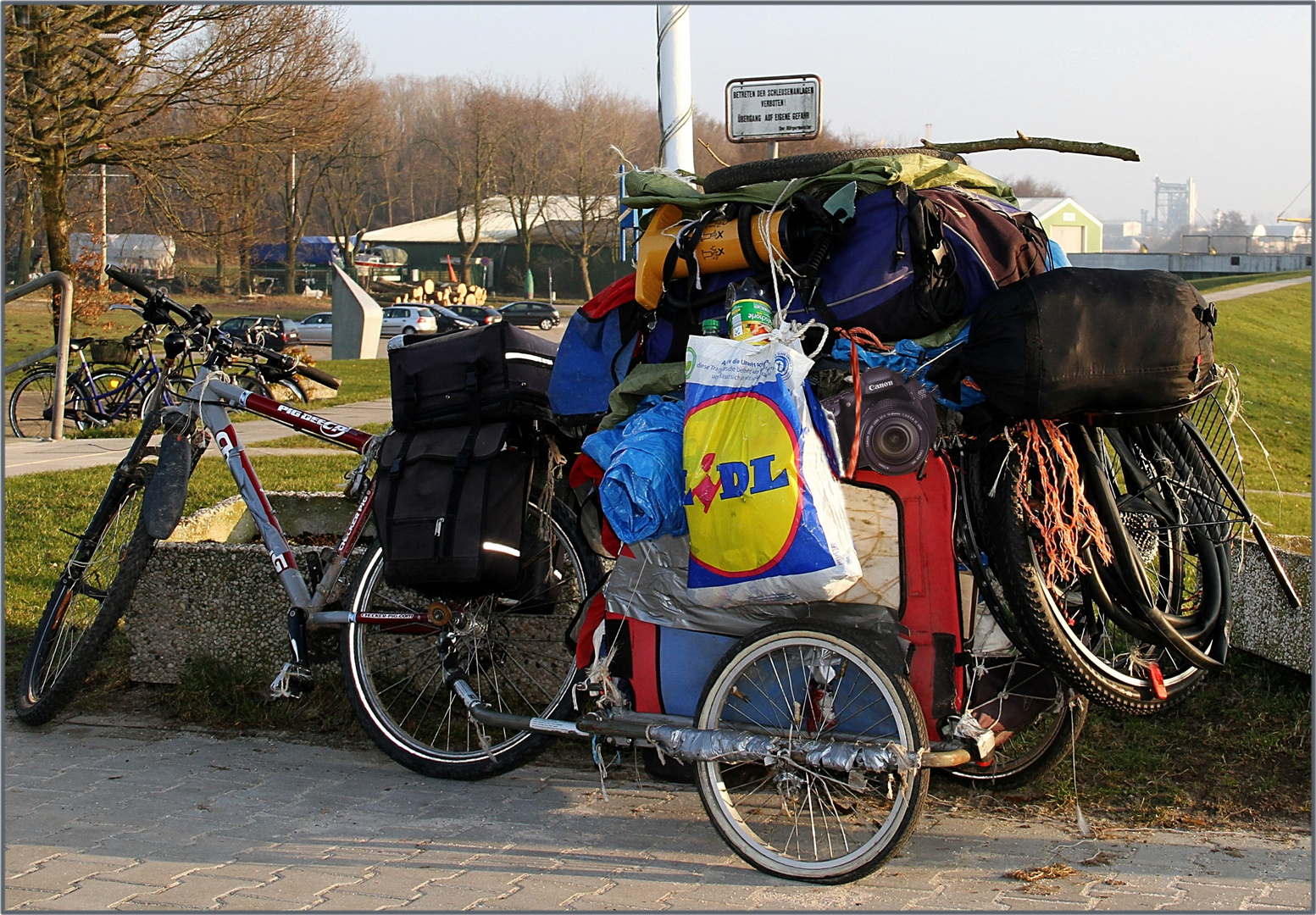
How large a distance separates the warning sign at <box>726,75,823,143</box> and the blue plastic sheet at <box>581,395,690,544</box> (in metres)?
2.39

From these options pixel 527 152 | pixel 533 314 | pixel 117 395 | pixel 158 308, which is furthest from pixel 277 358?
pixel 527 152

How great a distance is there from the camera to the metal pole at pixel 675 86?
652 centimetres

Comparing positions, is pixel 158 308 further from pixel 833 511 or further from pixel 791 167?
pixel 833 511

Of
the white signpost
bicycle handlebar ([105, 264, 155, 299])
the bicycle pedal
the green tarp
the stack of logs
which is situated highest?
Answer: the stack of logs

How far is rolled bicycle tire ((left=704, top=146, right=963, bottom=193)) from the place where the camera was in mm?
3717

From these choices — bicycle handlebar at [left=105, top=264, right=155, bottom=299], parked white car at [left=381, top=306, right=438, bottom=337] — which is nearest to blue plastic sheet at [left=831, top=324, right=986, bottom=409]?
bicycle handlebar at [left=105, top=264, right=155, bottom=299]

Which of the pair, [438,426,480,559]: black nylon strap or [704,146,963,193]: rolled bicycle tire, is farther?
[438,426,480,559]: black nylon strap

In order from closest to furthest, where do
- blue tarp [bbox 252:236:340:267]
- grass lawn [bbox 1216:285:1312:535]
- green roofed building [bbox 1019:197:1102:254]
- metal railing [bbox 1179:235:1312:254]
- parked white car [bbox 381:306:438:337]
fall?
grass lawn [bbox 1216:285:1312:535] < parked white car [bbox 381:306:438:337] < green roofed building [bbox 1019:197:1102:254] < metal railing [bbox 1179:235:1312:254] < blue tarp [bbox 252:236:340:267]

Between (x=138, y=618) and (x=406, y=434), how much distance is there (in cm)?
160

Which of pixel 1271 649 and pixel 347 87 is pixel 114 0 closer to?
pixel 347 87

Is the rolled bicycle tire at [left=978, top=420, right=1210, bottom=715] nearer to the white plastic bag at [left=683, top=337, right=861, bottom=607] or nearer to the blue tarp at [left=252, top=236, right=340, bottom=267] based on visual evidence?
the white plastic bag at [left=683, top=337, right=861, bottom=607]

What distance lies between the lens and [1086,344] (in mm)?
3105

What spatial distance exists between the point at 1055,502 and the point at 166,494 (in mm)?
3330

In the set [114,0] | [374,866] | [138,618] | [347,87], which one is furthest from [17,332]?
[374,866]
